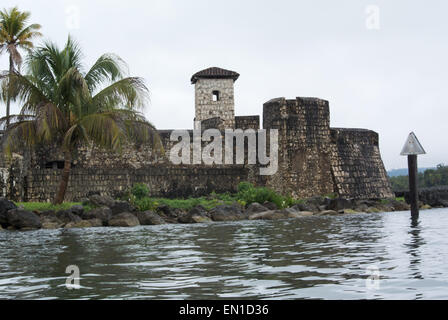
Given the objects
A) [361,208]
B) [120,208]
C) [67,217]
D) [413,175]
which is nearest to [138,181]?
[120,208]

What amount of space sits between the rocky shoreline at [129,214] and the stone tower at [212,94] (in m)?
12.5

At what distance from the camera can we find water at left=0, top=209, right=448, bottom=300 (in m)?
5.48

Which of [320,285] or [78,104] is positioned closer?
[320,285]

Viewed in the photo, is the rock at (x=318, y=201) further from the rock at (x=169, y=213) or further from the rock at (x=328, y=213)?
the rock at (x=169, y=213)

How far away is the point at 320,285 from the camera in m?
5.68

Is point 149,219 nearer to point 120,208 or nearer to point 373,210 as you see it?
point 120,208

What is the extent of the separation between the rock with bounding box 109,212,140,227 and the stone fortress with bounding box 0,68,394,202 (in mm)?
6312

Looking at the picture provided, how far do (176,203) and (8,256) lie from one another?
1160cm

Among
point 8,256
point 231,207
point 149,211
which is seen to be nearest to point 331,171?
point 231,207

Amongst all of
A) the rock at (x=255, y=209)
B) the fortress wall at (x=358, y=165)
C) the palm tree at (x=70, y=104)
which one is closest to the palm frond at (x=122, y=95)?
the palm tree at (x=70, y=104)

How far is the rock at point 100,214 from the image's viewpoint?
661 inches

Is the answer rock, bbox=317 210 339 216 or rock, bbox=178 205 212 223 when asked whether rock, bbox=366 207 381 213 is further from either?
rock, bbox=178 205 212 223
